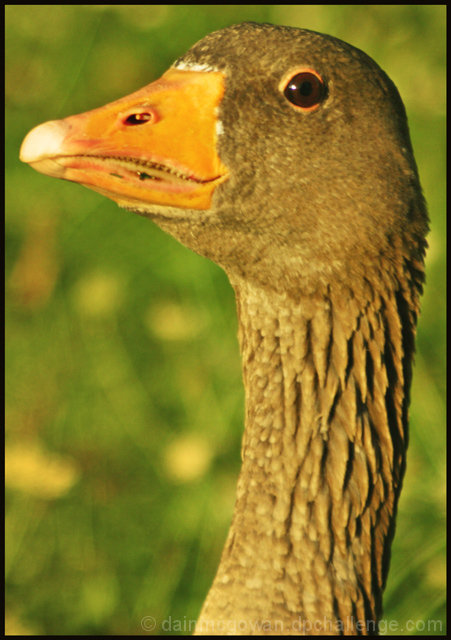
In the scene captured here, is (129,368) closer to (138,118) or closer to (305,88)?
(138,118)

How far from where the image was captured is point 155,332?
15.2 feet

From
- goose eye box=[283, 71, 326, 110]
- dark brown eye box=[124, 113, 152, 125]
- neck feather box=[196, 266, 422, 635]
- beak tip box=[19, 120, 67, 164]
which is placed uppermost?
goose eye box=[283, 71, 326, 110]

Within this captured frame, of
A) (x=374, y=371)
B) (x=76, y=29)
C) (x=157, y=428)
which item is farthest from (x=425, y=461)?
(x=76, y=29)

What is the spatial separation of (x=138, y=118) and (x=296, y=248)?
48 cm

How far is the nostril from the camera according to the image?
2.14 meters

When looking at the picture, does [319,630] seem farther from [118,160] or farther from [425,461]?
[425,461]

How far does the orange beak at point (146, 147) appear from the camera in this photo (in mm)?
2088

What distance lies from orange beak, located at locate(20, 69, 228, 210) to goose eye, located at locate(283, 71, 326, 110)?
0.53 feet

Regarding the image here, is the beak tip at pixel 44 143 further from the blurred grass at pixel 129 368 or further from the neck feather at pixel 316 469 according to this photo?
the blurred grass at pixel 129 368

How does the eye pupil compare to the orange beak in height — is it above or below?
above

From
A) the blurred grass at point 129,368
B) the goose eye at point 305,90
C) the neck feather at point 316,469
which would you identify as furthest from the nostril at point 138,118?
the blurred grass at point 129,368

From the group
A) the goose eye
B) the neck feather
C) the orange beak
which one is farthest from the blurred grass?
the goose eye

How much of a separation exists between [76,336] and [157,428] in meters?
0.68

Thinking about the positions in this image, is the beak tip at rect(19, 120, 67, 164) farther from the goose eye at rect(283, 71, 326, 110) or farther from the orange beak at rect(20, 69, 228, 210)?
the goose eye at rect(283, 71, 326, 110)
